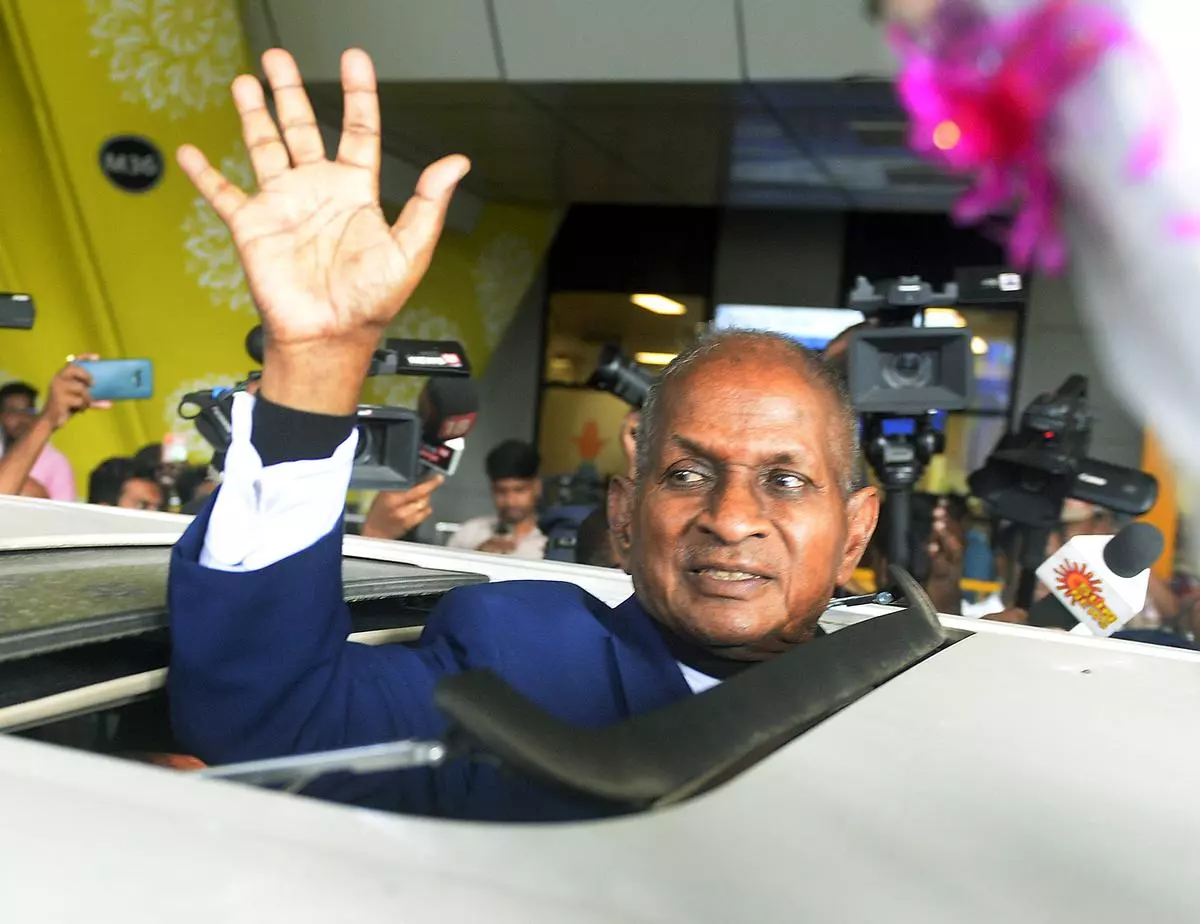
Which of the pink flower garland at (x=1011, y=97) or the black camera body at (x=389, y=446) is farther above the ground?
the pink flower garland at (x=1011, y=97)

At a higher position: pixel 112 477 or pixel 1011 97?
pixel 1011 97

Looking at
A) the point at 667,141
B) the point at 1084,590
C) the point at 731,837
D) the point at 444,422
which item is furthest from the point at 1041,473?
the point at 667,141

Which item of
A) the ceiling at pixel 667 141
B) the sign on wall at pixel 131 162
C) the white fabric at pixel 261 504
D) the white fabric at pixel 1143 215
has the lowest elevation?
the white fabric at pixel 261 504

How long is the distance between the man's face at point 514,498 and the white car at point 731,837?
348 cm

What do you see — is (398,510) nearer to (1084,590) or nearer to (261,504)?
(1084,590)

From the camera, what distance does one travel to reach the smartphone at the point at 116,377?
10.5 ft

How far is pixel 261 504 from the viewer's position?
1066 millimetres

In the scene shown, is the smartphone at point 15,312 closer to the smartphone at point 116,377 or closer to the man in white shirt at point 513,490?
the smartphone at point 116,377

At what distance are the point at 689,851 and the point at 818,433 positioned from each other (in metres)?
0.77

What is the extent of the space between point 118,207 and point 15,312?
170 inches

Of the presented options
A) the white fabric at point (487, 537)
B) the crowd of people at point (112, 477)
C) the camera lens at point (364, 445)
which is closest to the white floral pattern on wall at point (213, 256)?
the crowd of people at point (112, 477)

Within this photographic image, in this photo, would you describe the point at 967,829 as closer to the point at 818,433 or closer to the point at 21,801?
the point at 21,801

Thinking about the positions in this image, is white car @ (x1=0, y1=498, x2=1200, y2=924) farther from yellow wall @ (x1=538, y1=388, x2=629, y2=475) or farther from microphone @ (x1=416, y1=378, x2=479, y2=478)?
yellow wall @ (x1=538, y1=388, x2=629, y2=475)

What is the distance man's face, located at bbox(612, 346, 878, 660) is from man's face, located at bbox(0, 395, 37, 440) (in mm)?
3902
